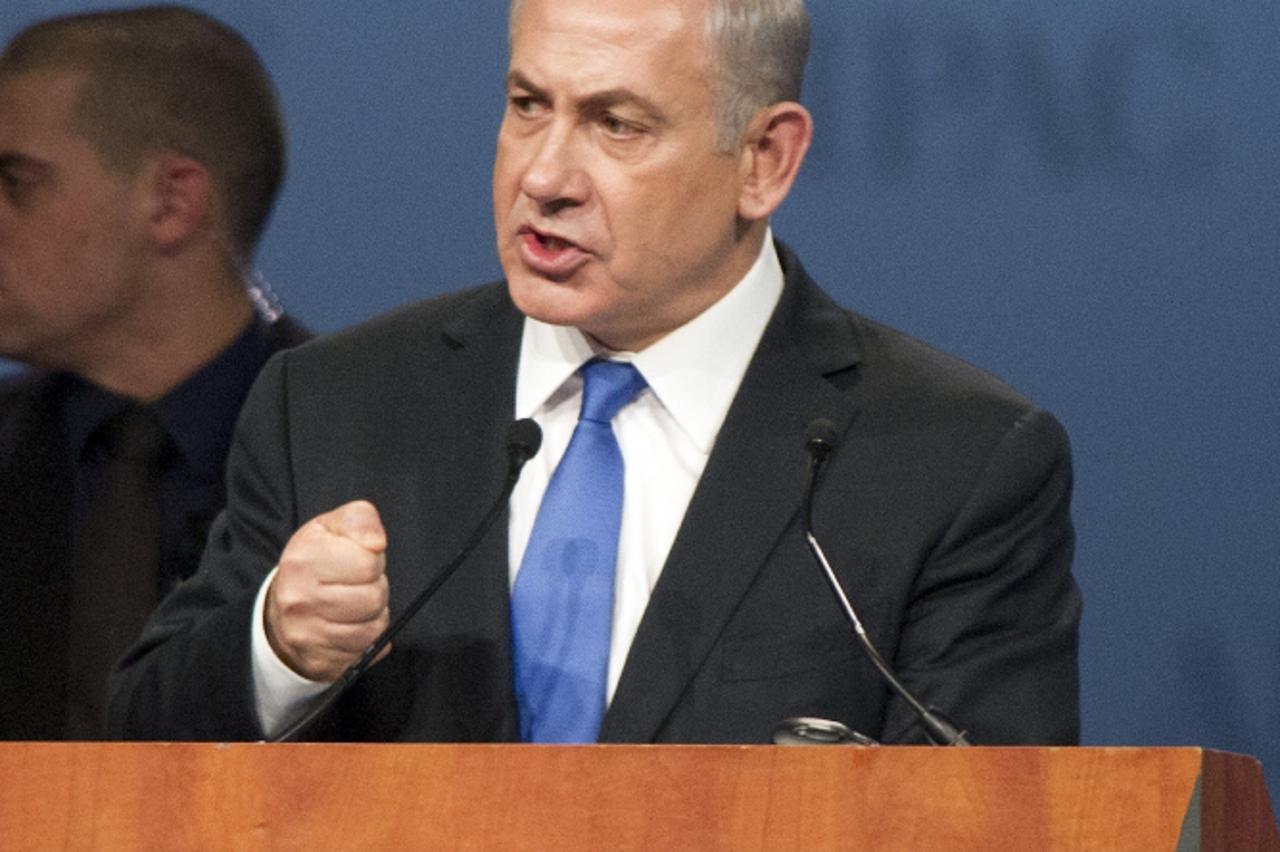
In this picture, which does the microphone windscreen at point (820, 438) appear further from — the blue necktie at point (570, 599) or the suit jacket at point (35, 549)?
the suit jacket at point (35, 549)

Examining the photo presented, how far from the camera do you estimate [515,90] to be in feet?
6.68

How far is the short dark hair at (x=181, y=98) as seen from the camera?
104 inches

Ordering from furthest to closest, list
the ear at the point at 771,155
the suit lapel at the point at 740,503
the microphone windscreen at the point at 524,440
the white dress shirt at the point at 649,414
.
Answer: the ear at the point at 771,155 → the white dress shirt at the point at 649,414 → the suit lapel at the point at 740,503 → the microphone windscreen at the point at 524,440

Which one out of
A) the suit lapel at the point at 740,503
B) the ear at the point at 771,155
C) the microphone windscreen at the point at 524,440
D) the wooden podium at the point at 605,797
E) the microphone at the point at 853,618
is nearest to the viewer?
the wooden podium at the point at 605,797

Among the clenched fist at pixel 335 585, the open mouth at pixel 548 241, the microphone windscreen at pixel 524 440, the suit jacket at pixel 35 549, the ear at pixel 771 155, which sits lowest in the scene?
the suit jacket at pixel 35 549

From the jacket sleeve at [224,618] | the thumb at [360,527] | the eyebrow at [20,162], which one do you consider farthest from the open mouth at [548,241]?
the eyebrow at [20,162]

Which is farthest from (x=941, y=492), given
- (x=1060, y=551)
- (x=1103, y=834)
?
(x=1103, y=834)

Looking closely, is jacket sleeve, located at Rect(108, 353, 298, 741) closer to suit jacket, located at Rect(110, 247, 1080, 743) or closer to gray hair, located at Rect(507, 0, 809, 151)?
suit jacket, located at Rect(110, 247, 1080, 743)

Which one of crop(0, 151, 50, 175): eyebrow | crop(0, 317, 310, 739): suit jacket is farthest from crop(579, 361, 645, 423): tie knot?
crop(0, 151, 50, 175): eyebrow

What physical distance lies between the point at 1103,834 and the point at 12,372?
1741mm

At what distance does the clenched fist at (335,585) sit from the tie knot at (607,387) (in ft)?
1.36

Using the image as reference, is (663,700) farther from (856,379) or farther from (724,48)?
(724,48)

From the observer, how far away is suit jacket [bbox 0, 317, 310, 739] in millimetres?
2584

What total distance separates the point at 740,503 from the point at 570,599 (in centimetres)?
19
